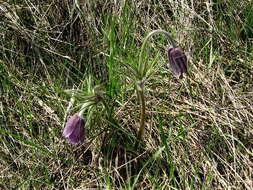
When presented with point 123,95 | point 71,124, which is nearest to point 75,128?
point 71,124

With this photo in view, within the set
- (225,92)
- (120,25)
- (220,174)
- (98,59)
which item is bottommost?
(220,174)

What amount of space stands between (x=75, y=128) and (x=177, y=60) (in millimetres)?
452

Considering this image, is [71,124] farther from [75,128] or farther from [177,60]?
[177,60]

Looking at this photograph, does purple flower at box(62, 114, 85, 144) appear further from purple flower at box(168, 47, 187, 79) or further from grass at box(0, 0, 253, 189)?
purple flower at box(168, 47, 187, 79)

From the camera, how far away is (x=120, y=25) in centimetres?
208

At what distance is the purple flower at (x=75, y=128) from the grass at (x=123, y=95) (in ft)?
0.19

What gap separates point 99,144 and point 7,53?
68 centimetres

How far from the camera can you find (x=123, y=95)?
1.90 metres

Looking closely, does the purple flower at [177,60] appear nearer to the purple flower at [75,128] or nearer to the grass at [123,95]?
the grass at [123,95]

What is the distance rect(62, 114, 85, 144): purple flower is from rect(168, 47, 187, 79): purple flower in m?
0.40

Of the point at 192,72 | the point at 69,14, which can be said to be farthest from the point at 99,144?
the point at 69,14

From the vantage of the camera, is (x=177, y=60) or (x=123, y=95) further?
(x=123, y=95)

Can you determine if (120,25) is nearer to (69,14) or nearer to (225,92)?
(69,14)

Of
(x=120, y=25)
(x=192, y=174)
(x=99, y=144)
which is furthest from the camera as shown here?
(x=120, y=25)
